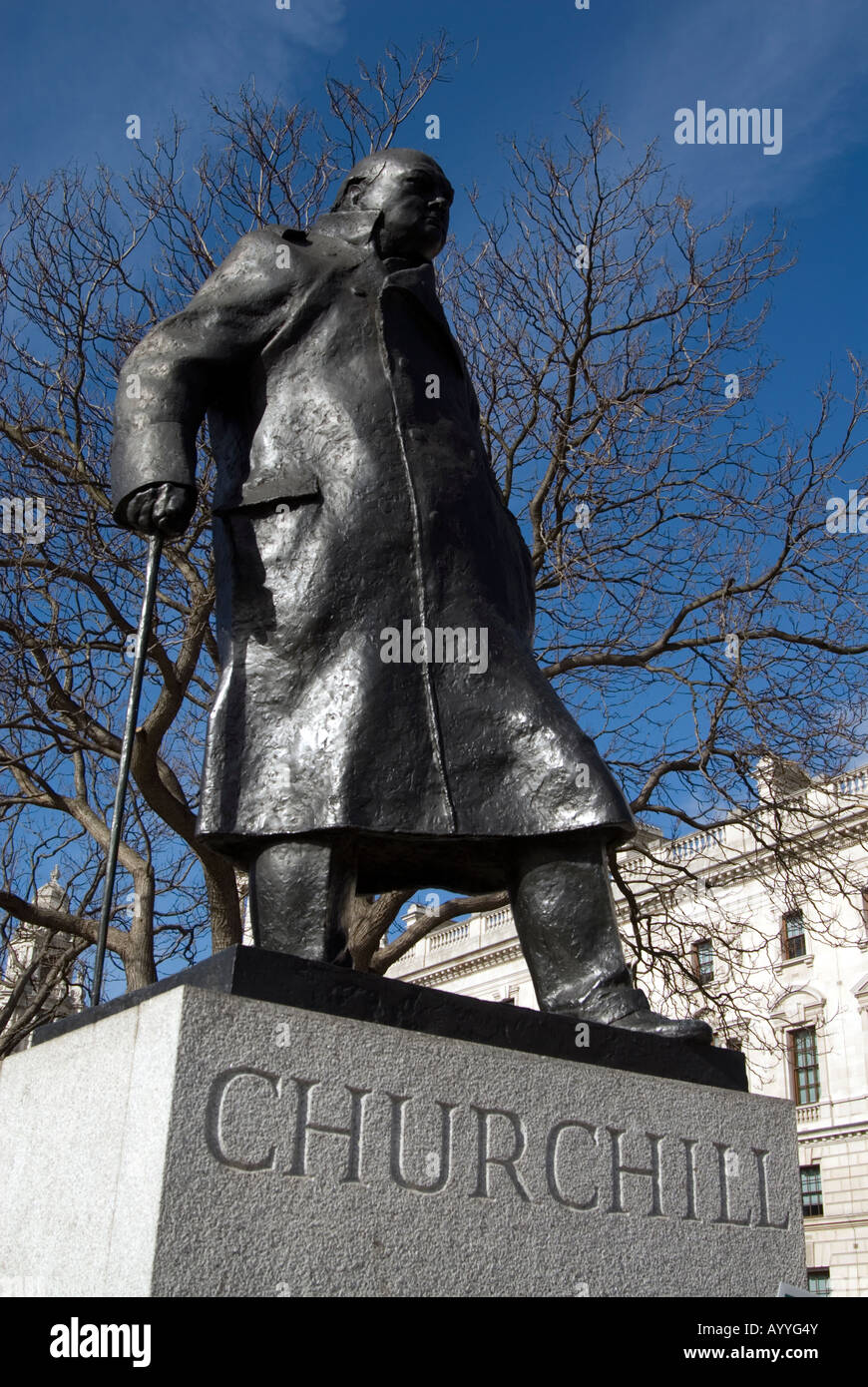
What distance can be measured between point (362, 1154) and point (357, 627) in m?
1.36

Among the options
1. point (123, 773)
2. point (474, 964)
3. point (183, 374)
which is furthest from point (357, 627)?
point (474, 964)

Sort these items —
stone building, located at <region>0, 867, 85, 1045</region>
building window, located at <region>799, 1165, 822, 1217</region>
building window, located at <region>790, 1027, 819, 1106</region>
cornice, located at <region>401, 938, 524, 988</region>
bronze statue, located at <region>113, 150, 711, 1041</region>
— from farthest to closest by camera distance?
1. cornice, located at <region>401, 938, 524, 988</region>
2. building window, located at <region>790, 1027, 819, 1106</region>
3. building window, located at <region>799, 1165, 822, 1217</region>
4. stone building, located at <region>0, 867, 85, 1045</region>
5. bronze statue, located at <region>113, 150, 711, 1041</region>

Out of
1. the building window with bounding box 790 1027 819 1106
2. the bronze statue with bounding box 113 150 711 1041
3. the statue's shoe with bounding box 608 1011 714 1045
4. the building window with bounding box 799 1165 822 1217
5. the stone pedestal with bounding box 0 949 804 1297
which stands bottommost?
the stone pedestal with bounding box 0 949 804 1297

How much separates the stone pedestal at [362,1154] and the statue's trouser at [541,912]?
0.20 m

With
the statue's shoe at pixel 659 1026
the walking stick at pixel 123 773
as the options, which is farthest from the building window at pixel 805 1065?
the walking stick at pixel 123 773

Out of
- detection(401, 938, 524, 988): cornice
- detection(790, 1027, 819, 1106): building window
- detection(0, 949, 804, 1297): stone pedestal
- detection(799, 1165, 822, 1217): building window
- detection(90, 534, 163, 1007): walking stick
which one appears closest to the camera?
detection(0, 949, 804, 1297): stone pedestal

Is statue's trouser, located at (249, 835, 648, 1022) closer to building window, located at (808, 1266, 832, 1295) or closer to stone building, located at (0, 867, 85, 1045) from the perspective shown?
stone building, located at (0, 867, 85, 1045)

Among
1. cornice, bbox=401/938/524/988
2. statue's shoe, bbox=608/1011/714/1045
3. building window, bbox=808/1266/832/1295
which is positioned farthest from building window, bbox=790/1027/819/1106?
statue's shoe, bbox=608/1011/714/1045

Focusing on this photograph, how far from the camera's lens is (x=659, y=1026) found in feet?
10.3

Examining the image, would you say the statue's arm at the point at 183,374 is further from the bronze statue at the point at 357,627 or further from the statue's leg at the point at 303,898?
the statue's leg at the point at 303,898

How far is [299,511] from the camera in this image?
11.4 feet

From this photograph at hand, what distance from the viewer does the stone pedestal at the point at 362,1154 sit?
7.66 ft

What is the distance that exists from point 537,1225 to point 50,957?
1241 centimetres

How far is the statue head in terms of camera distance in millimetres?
3891
